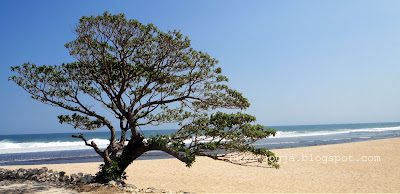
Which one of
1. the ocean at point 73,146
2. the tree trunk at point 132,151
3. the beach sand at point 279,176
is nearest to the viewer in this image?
the tree trunk at point 132,151

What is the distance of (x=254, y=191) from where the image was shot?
11844 millimetres

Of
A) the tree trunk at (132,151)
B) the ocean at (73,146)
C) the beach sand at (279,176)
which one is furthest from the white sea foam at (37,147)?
the tree trunk at (132,151)

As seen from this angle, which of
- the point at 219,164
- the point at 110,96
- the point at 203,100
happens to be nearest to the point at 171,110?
the point at 203,100

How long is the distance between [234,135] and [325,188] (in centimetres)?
609

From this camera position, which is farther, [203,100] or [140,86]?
[140,86]

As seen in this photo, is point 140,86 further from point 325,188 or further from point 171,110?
point 325,188

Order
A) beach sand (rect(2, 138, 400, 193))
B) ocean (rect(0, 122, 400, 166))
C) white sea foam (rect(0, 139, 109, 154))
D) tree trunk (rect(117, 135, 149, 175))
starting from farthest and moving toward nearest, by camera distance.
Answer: white sea foam (rect(0, 139, 109, 154)) → ocean (rect(0, 122, 400, 166)) → beach sand (rect(2, 138, 400, 193)) → tree trunk (rect(117, 135, 149, 175))

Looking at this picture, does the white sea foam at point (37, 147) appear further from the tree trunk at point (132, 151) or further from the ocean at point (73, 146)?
the tree trunk at point (132, 151)

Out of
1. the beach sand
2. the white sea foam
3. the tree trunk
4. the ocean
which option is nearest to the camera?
the tree trunk

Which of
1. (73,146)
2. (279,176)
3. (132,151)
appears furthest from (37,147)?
(132,151)

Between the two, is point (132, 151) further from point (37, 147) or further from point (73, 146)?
point (37, 147)

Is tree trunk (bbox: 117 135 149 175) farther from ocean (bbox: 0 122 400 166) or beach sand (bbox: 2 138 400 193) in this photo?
ocean (bbox: 0 122 400 166)

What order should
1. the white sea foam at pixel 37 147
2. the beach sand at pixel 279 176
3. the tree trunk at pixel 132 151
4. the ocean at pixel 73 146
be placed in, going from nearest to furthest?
the tree trunk at pixel 132 151
the beach sand at pixel 279 176
the ocean at pixel 73 146
the white sea foam at pixel 37 147

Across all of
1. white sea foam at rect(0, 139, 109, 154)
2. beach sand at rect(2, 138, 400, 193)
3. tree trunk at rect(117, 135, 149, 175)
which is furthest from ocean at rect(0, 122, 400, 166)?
tree trunk at rect(117, 135, 149, 175)
